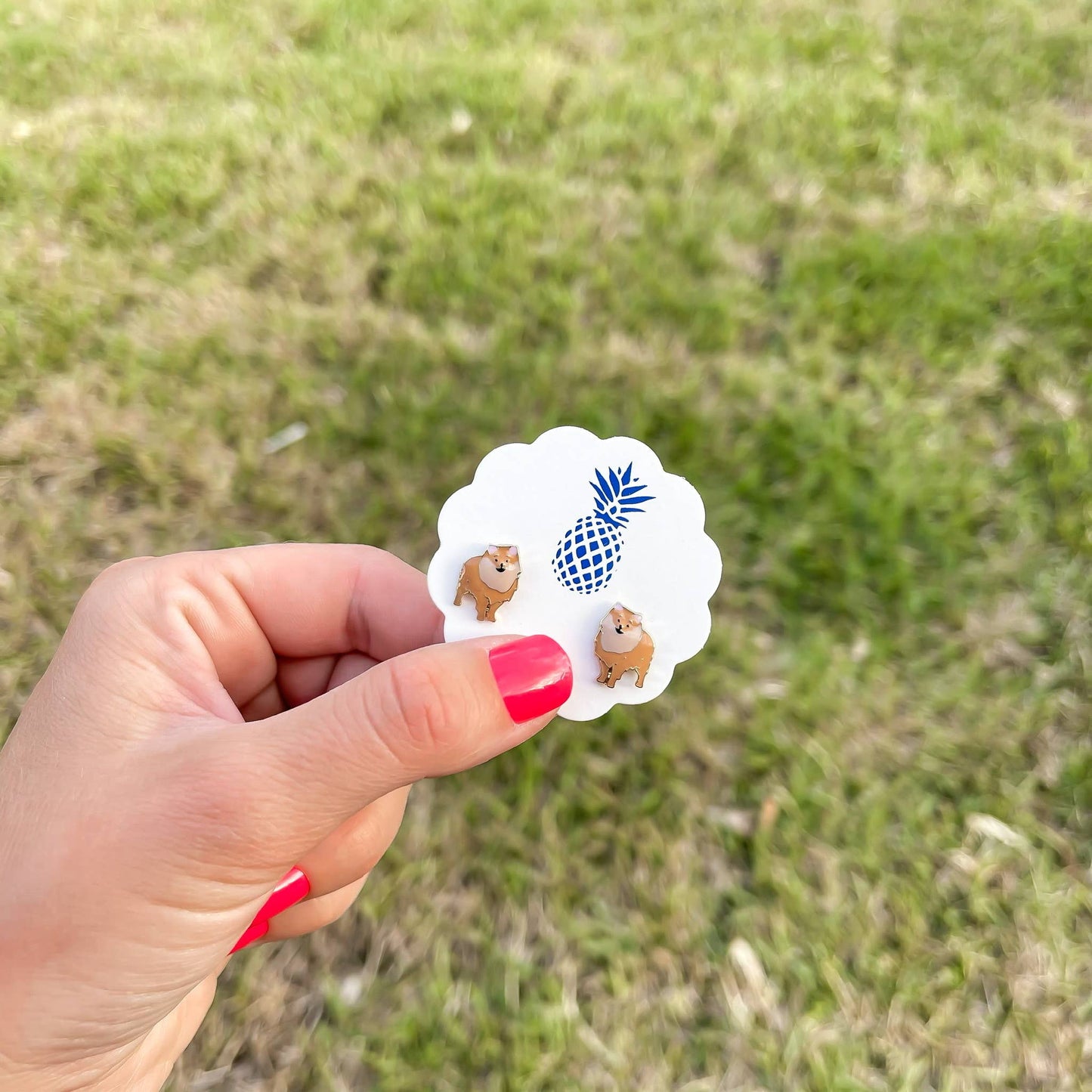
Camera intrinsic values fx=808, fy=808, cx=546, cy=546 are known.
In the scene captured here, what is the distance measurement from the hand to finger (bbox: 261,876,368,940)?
0.36m

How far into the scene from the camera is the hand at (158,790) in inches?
45.2

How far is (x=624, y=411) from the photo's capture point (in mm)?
2500

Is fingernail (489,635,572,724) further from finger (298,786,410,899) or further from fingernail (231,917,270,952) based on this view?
fingernail (231,917,270,952)

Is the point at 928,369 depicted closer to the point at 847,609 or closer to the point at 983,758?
the point at 847,609

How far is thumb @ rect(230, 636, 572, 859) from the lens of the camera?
116cm

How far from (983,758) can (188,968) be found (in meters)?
1.89

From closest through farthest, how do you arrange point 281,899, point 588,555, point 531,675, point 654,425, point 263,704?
point 531,675
point 588,555
point 281,899
point 263,704
point 654,425

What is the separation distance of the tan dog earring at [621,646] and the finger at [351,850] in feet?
1.86

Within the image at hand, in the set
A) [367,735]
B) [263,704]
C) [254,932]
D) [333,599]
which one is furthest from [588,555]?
[254,932]

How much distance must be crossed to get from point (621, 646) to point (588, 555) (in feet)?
0.56

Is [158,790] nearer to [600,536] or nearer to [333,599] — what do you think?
[333,599]

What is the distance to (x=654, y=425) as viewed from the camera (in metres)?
2.48

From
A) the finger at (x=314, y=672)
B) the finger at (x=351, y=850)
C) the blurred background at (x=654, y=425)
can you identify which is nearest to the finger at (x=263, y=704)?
the finger at (x=314, y=672)

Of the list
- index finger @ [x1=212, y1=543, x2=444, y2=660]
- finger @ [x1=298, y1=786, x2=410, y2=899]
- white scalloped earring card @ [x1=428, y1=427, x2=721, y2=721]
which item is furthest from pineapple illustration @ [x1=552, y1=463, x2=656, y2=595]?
finger @ [x1=298, y1=786, x2=410, y2=899]
